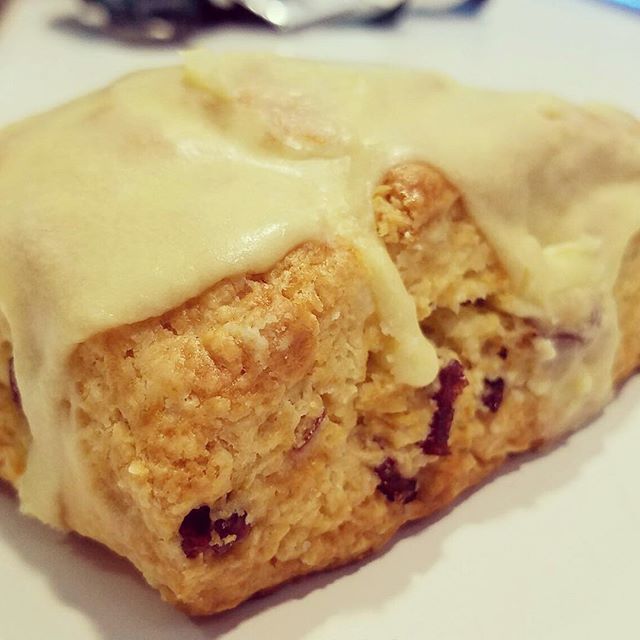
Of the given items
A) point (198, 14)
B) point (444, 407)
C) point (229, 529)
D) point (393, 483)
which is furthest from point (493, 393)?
point (198, 14)

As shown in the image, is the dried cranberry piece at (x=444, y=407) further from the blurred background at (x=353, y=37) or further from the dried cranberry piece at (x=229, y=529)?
the blurred background at (x=353, y=37)

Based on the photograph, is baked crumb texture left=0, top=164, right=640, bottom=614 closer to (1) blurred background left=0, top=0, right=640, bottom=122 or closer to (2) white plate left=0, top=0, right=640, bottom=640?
(2) white plate left=0, top=0, right=640, bottom=640

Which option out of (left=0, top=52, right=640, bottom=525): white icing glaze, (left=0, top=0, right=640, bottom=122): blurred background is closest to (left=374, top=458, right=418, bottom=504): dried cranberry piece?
(left=0, top=52, right=640, bottom=525): white icing glaze

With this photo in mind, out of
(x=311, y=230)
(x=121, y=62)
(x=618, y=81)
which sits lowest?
(x=121, y=62)

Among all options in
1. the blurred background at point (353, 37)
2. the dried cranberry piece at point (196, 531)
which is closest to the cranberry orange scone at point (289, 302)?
the dried cranberry piece at point (196, 531)

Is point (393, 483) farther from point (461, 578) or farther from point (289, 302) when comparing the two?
point (289, 302)

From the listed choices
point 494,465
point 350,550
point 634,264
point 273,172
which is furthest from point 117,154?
point 634,264

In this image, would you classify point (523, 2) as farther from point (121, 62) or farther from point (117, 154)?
point (117, 154)
